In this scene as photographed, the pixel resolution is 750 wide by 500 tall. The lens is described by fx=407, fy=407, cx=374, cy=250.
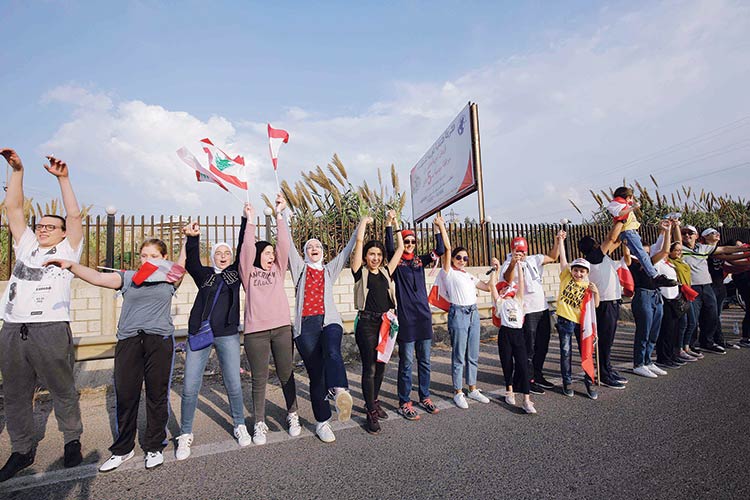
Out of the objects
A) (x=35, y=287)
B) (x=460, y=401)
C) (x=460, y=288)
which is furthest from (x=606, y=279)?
(x=35, y=287)

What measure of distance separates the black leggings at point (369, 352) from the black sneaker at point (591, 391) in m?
2.33

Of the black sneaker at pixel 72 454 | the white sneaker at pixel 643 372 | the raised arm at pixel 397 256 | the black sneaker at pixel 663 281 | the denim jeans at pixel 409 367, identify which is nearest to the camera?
the black sneaker at pixel 72 454

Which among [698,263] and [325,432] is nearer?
[325,432]

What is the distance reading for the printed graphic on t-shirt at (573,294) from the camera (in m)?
4.81

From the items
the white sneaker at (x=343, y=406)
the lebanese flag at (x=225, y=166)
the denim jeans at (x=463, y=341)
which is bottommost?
the white sneaker at (x=343, y=406)

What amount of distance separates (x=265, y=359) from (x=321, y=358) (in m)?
0.52

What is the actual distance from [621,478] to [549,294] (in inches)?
402

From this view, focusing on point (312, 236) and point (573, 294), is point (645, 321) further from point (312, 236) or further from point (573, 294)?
point (312, 236)

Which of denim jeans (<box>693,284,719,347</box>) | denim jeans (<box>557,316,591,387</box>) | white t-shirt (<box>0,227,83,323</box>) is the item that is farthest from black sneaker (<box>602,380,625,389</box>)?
white t-shirt (<box>0,227,83,323</box>)

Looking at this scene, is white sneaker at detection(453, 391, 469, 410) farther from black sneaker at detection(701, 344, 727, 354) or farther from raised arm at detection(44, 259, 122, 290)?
black sneaker at detection(701, 344, 727, 354)

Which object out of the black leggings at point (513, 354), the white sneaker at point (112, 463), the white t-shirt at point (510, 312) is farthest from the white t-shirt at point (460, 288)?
the white sneaker at point (112, 463)

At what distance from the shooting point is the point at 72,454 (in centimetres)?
319

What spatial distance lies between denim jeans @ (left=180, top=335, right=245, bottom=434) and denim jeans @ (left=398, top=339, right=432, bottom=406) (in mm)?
1567

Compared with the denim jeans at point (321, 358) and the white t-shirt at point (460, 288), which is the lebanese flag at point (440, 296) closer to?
the white t-shirt at point (460, 288)
